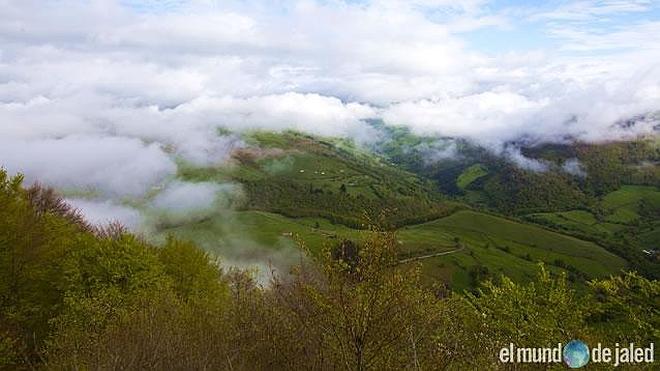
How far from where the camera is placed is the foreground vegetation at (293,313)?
628 inches

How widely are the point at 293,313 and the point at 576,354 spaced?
13.6 metres

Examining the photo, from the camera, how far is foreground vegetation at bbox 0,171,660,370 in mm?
15961

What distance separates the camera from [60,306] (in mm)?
46469

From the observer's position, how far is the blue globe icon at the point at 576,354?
22.7 m

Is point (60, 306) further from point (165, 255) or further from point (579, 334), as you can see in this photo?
point (579, 334)

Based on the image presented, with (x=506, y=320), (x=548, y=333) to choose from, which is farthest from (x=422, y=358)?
(x=506, y=320)

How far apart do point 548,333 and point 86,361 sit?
863 inches

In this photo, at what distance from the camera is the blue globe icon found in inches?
894

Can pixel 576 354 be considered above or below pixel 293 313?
below

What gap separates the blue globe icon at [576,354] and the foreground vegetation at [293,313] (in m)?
0.85

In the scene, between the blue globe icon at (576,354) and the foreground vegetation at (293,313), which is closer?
the foreground vegetation at (293,313)

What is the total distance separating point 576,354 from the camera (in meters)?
23.4

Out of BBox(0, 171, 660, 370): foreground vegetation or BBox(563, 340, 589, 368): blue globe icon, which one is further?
BBox(563, 340, 589, 368): blue globe icon

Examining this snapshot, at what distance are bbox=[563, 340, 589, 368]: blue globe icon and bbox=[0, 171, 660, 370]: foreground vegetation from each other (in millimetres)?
848
